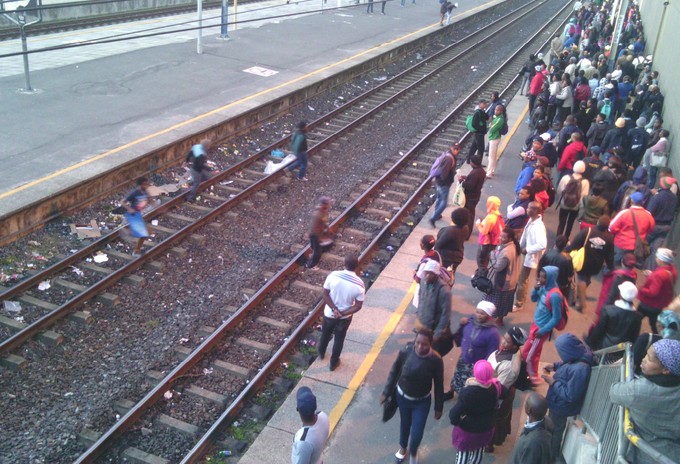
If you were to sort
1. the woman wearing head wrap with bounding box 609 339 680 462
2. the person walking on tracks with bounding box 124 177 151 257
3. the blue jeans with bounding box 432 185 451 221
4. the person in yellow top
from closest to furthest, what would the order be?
1. the woman wearing head wrap with bounding box 609 339 680 462
2. the person in yellow top
3. the person walking on tracks with bounding box 124 177 151 257
4. the blue jeans with bounding box 432 185 451 221

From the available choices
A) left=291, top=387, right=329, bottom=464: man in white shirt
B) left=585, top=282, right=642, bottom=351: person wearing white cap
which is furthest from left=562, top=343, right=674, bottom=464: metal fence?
left=291, top=387, right=329, bottom=464: man in white shirt

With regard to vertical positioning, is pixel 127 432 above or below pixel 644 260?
below

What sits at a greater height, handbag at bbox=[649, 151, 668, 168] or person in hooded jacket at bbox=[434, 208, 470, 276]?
handbag at bbox=[649, 151, 668, 168]

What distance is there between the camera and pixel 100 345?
8.95 m

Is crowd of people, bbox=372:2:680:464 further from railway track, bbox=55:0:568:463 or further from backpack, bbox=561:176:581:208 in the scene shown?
railway track, bbox=55:0:568:463

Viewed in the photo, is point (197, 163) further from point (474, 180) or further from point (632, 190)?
point (632, 190)

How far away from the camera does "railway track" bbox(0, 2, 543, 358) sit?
30.5ft

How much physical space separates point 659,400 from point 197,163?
9.85 metres

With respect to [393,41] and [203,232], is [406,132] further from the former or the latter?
[393,41]

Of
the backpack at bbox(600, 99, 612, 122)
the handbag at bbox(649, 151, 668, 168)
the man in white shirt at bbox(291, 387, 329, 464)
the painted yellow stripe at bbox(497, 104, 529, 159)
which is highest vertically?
the backpack at bbox(600, 99, 612, 122)

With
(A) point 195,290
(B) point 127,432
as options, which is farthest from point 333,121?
A: (B) point 127,432

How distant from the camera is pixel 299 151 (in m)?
14.2

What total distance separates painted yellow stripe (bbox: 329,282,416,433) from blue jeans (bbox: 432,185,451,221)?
7.69ft

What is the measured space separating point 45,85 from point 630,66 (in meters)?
16.7
